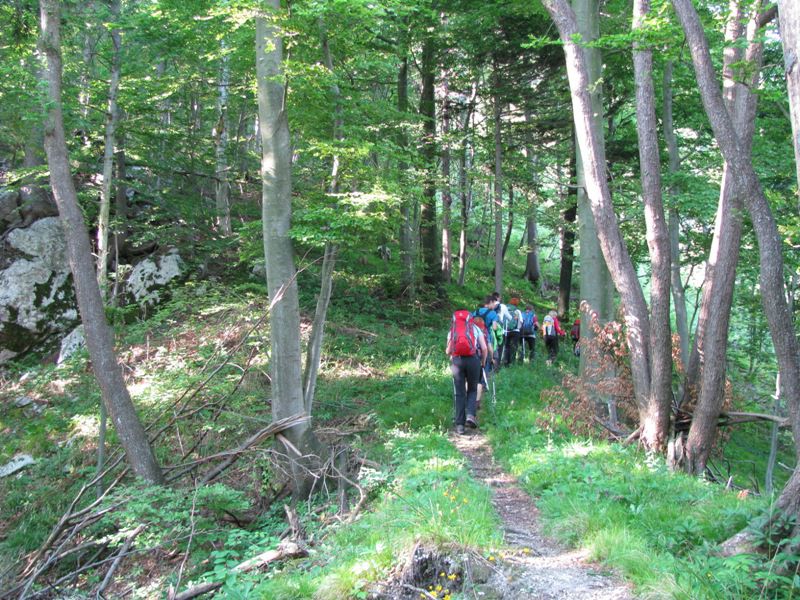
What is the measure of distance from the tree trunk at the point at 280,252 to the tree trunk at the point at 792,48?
5582 mm

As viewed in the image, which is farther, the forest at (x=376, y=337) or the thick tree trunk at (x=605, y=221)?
the thick tree trunk at (x=605, y=221)

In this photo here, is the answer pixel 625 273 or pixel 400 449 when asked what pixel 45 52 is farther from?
pixel 625 273

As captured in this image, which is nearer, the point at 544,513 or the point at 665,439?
the point at 544,513

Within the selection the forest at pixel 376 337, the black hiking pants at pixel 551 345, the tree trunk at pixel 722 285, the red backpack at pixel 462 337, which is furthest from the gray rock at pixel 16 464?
the black hiking pants at pixel 551 345

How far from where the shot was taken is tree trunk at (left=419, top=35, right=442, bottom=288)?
1497 cm

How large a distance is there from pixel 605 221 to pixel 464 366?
2.92m

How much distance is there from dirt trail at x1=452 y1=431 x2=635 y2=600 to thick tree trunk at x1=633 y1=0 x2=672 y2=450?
2.36 metres

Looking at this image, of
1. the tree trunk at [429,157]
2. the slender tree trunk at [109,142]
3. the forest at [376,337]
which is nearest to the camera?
the forest at [376,337]

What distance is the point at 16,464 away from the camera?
9.81 meters

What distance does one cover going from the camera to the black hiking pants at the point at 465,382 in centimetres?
833

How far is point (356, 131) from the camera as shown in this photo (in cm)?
817

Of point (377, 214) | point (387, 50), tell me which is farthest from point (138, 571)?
point (387, 50)

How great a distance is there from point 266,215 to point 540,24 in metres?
10.4

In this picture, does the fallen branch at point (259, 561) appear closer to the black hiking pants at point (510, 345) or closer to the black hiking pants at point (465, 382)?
the black hiking pants at point (465, 382)
